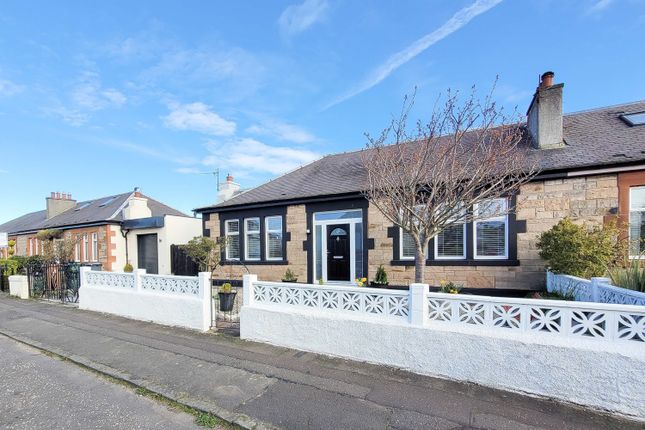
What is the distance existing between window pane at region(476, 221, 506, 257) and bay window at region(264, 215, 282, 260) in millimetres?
5860

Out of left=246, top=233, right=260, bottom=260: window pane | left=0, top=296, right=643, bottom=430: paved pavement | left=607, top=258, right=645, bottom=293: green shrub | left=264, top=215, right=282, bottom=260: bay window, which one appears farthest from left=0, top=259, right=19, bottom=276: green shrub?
left=607, top=258, right=645, bottom=293: green shrub

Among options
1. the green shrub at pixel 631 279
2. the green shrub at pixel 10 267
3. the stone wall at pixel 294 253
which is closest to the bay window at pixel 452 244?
the green shrub at pixel 631 279

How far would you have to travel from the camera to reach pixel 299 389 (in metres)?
3.70

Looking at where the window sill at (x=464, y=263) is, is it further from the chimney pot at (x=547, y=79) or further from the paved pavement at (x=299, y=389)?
the chimney pot at (x=547, y=79)

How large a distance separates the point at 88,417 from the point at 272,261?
7.15 metres

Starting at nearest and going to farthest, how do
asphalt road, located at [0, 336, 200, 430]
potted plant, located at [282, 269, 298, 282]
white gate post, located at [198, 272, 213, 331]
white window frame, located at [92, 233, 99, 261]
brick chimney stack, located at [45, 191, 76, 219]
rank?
asphalt road, located at [0, 336, 200, 430] → white gate post, located at [198, 272, 213, 331] → potted plant, located at [282, 269, 298, 282] → white window frame, located at [92, 233, 99, 261] → brick chimney stack, located at [45, 191, 76, 219]

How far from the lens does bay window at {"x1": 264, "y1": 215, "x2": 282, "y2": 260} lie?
10.4 meters

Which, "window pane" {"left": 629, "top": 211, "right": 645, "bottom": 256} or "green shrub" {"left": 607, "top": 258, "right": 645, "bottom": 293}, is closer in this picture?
"green shrub" {"left": 607, "top": 258, "right": 645, "bottom": 293}

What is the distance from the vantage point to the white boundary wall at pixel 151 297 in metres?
6.18

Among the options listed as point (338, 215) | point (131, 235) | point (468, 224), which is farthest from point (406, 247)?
point (131, 235)

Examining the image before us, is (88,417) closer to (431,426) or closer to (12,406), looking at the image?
(12,406)

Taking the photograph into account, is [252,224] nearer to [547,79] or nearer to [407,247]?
[407,247]

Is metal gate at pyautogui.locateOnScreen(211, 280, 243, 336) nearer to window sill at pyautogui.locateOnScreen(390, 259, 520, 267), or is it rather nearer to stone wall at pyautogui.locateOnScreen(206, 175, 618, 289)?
stone wall at pyautogui.locateOnScreen(206, 175, 618, 289)

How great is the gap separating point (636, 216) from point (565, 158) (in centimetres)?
177
